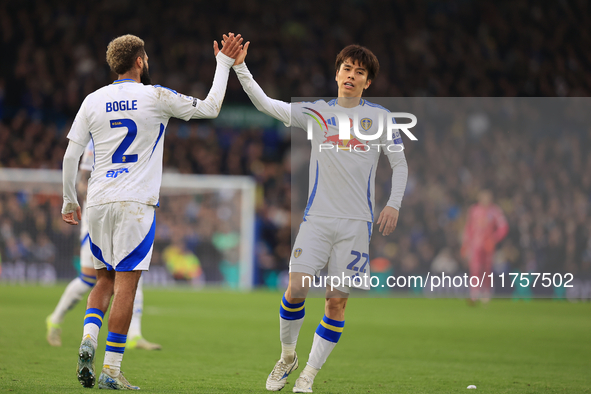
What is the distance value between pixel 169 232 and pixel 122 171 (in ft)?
46.9

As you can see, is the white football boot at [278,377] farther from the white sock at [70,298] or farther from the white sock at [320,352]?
the white sock at [70,298]

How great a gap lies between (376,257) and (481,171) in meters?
3.25

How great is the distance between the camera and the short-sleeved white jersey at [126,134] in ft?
14.7

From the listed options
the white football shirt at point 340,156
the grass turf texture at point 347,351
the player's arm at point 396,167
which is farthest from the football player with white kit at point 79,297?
the player's arm at point 396,167

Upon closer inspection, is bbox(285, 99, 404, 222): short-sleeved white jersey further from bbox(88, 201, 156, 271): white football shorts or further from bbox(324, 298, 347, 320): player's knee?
bbox(88, 201, 156, 271): white football shorts

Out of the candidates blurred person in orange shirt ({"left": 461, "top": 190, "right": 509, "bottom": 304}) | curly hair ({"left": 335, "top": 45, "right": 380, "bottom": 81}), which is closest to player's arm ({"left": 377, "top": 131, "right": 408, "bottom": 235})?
curly hair ({"left": 335, "top": 45, "right": 380, "bottom": 81})

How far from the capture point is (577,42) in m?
21.0

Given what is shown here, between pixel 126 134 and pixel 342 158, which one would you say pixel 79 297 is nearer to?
pixel 126 134

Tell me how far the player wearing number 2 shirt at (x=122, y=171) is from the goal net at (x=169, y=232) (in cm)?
1372

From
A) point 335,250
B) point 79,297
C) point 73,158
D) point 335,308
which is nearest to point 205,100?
point 73,158

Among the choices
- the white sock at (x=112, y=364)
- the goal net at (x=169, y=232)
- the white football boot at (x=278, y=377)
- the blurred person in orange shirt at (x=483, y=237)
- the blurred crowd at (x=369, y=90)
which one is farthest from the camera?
the goal net at (x=169, y=232)

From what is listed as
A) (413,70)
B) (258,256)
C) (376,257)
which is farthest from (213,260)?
(413,70)

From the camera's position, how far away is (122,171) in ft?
14.7

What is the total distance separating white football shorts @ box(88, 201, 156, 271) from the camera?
175 inches
